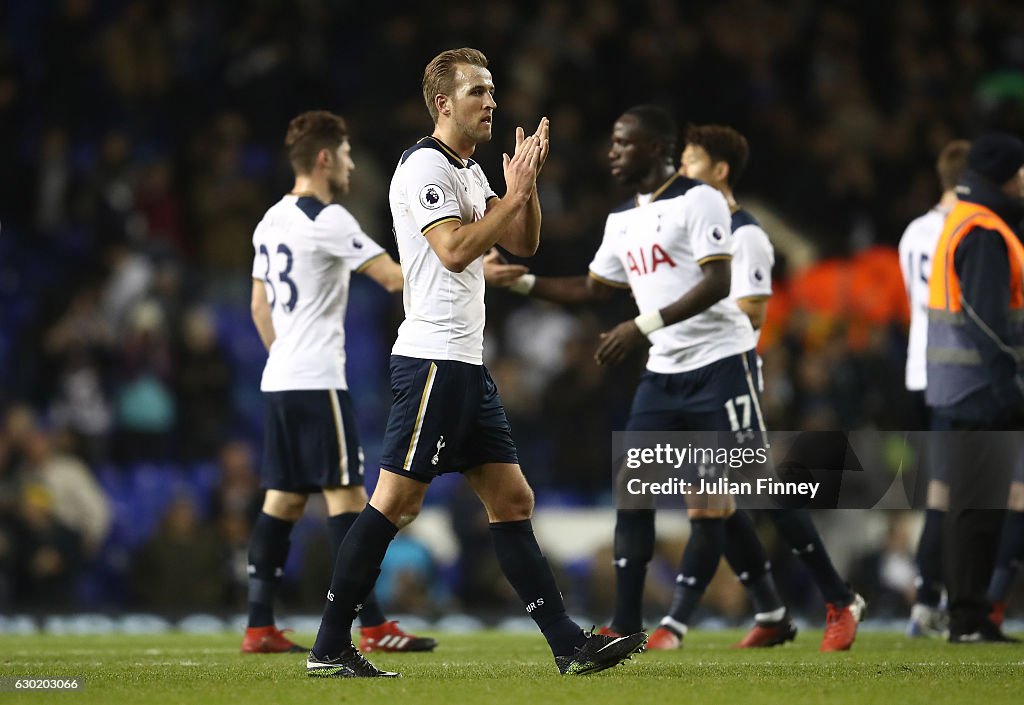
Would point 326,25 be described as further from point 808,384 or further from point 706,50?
point 808,384

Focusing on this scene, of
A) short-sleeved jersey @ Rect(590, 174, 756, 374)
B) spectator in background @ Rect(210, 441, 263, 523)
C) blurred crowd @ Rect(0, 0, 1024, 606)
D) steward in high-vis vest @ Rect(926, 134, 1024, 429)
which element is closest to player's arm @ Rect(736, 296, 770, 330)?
short-sleeved jersey @ Rect(590, 174, 756, 374)

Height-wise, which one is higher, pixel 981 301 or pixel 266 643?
pixel 981 301

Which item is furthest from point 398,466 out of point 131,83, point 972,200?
point 131,83

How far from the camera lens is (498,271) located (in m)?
7.89

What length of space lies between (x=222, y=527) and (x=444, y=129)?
7.18 m

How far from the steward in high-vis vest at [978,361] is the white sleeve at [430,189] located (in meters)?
3.02

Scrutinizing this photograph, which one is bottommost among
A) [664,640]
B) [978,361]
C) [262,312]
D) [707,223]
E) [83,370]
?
[664,640]

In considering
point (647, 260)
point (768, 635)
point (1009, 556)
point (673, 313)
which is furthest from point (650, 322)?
point (1009, 556)

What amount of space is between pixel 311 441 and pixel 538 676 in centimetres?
225

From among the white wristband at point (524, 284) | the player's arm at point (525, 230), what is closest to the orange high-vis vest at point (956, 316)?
the white wristband at point (524, 284)

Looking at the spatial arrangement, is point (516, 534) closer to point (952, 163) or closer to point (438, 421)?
point (438, 421)

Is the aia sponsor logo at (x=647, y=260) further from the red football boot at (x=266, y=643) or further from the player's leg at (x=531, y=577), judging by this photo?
the red football boot at (x=266, y=643)

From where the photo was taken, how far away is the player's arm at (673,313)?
7320 millimetres

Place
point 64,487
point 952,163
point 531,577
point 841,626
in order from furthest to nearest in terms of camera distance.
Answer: point 64,487 → point 952,163 → point 841,626 → point 531,577
